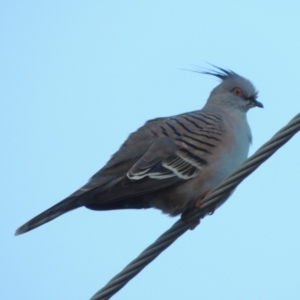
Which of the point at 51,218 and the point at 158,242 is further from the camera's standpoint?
the point at 51,218

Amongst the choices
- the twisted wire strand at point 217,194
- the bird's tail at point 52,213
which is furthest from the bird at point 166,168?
the twisted wire strand at point 217,194

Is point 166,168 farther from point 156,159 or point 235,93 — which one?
point 235,93

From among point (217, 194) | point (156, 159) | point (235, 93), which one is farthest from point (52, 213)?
point (235, 93)

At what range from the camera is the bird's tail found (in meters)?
5.83

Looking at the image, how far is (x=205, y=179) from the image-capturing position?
258 inches

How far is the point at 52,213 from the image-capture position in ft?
19.1

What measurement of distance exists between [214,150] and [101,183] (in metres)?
1.16

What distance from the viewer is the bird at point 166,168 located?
6062 mm

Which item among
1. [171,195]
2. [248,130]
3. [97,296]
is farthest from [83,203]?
[248,130]

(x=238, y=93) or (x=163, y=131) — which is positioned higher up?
(x=238, y=93)

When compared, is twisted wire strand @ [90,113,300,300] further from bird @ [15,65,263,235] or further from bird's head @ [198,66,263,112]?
bird's head @ [198,66,263,112]

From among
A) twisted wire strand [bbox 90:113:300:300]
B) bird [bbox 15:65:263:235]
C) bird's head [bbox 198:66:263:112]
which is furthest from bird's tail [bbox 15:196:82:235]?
bird's head [bbox 198:66:263:112]

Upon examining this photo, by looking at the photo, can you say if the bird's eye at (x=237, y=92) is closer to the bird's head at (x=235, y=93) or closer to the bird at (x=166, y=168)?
the bird's head at (x=235, y=93)

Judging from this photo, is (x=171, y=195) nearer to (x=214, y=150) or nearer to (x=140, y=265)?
(x=214, y=150)
